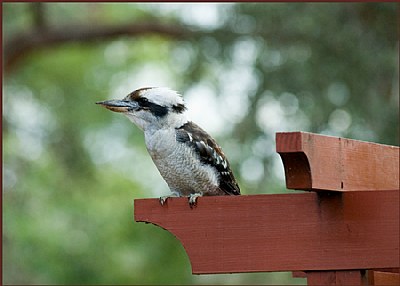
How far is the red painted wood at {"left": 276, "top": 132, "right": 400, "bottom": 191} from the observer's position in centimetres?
267

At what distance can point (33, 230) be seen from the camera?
13.9 m

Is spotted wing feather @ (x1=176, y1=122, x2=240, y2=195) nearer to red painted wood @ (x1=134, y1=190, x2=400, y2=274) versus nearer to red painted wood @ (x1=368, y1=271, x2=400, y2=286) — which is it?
red painted wood @ (x1=368, y1=271, x2=400, y2=286)

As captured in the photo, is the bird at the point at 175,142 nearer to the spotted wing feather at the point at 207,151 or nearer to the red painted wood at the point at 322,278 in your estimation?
the spotted wing feather at the point at 207,151

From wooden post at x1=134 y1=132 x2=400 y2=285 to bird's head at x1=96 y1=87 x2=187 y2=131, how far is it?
36.2 inches

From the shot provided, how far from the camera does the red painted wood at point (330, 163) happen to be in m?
2.67

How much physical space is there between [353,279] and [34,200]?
11805 millimetres

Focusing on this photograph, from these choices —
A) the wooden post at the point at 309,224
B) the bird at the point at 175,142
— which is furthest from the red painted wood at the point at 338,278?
the bird at the point at 175,142

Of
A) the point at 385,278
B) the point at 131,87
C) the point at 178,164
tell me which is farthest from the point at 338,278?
the point at 131,87

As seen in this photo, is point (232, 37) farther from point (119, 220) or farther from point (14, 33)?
point (119, 220)

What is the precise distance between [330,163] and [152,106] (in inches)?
50.9

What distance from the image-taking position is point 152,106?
4.02m

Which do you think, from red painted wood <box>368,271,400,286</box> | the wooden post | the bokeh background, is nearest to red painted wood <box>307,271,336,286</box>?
the wooden post

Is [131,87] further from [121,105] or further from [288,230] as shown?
[288,230]

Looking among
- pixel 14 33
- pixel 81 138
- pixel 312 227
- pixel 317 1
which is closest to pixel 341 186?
pixel 312 227
